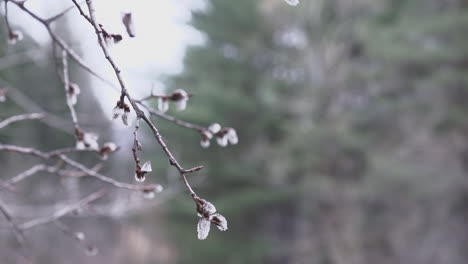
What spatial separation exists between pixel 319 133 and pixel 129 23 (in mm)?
4764

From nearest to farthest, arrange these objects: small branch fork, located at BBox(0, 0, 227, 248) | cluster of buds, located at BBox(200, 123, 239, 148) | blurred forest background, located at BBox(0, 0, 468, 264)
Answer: small branch fork, located at BBox(0, 0, 227, 248), cluster of buds, located at BBox(200, 123, 239, 148), blurred forest background, located at BBox(0, 0, 468, 264)

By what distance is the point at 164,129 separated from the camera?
6.03 metres

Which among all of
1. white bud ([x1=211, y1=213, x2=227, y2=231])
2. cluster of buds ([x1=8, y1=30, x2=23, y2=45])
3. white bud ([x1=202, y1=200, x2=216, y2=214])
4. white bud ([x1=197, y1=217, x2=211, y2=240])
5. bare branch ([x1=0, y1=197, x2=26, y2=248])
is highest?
cluster of buds ([x1=8, y1=30, x2=23, y2=45])

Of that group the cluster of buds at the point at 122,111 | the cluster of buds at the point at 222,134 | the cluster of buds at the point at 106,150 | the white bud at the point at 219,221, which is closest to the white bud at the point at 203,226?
the white bud at the point at 219,221

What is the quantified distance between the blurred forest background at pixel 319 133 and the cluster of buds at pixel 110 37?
15.2 ft

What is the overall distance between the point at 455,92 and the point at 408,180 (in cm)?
123

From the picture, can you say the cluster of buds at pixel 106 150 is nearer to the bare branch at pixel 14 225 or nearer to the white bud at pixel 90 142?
the white bud at pixel 90 142

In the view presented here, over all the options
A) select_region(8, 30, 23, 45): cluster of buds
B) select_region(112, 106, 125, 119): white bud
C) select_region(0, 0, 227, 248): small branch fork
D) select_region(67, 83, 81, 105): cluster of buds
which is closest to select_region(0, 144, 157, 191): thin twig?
select_region(0, 0, 227, 248): small branch fork

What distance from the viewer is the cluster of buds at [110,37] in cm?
54

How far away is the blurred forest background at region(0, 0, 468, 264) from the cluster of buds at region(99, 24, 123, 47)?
464cm

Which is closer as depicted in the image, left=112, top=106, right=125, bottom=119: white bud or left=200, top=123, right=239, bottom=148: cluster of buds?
left=112, top=106, right=125, bottom=119: white bud

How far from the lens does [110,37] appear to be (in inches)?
22.3

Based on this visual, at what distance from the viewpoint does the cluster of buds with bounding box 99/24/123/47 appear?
0.54 meters

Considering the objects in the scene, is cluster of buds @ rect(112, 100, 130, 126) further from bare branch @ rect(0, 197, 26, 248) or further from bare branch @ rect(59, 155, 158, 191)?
bare branch @ rect(0, 197, 26, 248)
